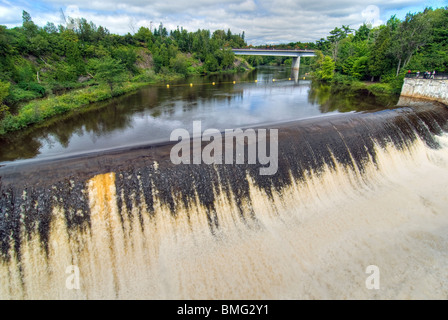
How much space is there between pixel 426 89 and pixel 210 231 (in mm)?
22844

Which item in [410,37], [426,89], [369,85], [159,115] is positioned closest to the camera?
[159,115]

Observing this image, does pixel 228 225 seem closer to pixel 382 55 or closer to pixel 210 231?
pixel 210 231

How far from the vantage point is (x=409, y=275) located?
20.3 ft

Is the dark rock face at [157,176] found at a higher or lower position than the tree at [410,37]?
lower

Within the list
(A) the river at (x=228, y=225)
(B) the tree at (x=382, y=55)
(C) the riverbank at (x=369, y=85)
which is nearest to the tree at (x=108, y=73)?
(A) the river at (x=228, y=225)

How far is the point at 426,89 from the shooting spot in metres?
19.5

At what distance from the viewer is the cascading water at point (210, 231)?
18.6 feet

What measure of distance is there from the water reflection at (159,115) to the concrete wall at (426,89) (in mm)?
1286

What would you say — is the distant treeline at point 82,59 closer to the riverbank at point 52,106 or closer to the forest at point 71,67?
the forest at point 71,67

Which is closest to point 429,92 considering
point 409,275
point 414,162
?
point 414,162

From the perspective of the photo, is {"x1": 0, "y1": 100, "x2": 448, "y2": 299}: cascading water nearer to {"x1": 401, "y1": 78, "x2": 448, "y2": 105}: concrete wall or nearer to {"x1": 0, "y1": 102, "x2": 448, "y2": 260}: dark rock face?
Result: {"x1": 0, "y1": 102, "x2": 448, "y2": 260}: dark rock face

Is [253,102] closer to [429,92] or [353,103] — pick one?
[353,103]

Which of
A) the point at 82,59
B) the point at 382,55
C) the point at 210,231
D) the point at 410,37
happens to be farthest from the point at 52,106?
the point at 382,55

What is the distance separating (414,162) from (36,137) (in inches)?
775
